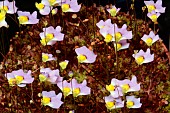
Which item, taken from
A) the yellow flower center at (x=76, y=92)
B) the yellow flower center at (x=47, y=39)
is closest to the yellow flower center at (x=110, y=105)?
the yellow flower center at (x=76, y=92)

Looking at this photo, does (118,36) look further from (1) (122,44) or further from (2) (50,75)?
(2) (50,75)

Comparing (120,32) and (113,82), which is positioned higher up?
(120,32)

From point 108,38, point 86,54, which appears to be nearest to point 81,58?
point 86,54

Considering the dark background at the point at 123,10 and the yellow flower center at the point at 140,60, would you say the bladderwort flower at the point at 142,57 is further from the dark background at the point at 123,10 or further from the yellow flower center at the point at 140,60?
the dark background at the point at 123,10

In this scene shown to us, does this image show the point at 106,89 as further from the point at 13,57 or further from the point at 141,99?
the point at 13,57

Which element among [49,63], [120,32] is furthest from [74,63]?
[120,32]

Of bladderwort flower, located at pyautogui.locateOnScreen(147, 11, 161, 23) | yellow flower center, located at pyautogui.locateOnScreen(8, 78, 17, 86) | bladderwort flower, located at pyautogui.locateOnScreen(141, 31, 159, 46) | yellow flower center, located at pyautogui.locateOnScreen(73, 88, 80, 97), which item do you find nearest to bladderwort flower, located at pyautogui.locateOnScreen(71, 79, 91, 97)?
yellow flower center, located at pyautogui.locateOnScreen(73, 88, 80, 97)

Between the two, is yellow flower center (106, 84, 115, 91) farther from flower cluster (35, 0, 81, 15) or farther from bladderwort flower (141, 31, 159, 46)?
flower cluster (35, 0, 81, 15)
